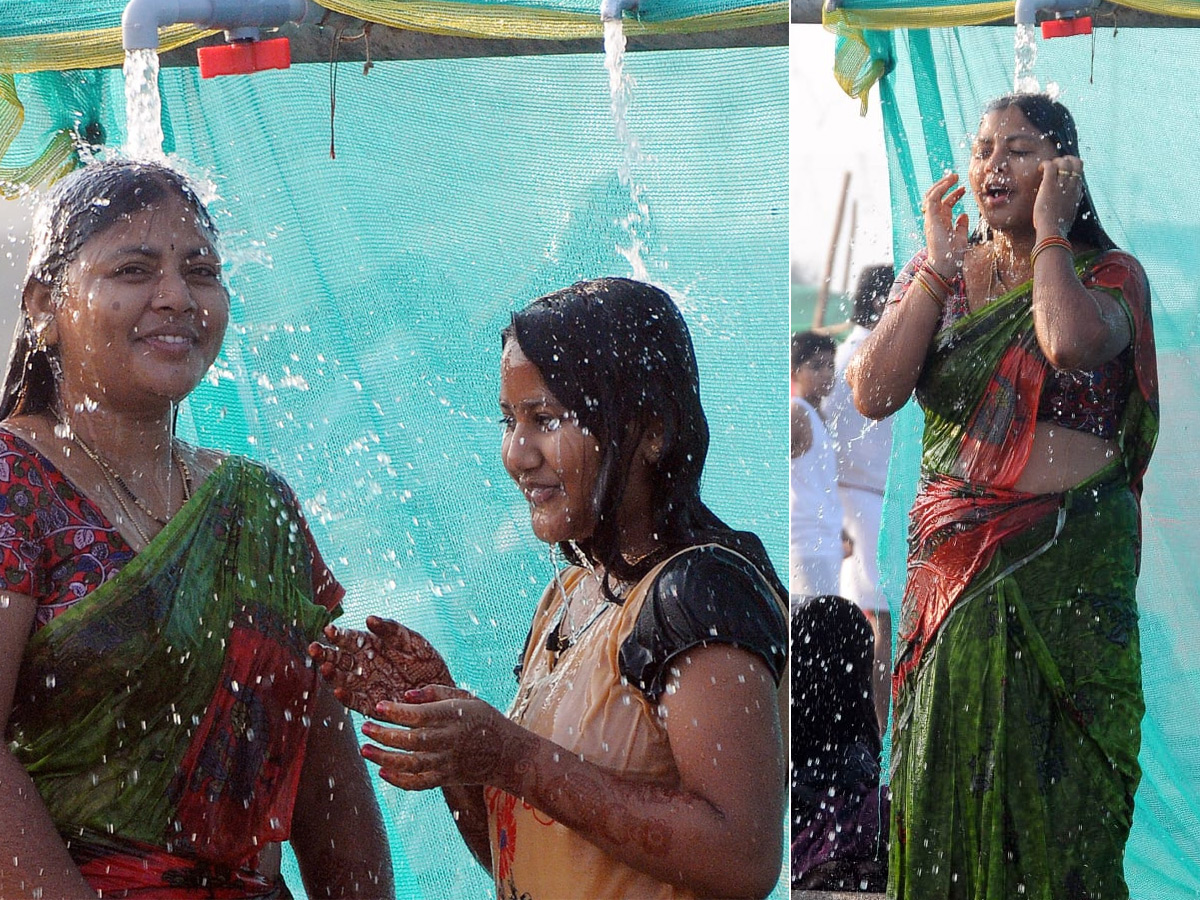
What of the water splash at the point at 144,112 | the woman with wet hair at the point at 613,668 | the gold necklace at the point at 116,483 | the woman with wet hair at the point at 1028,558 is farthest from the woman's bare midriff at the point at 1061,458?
the water splash at the point at 144,112

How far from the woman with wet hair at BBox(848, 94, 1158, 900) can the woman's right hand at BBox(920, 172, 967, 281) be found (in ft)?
0.08

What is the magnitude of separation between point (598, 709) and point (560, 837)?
20cm

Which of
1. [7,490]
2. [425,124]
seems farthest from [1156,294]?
[7,490]

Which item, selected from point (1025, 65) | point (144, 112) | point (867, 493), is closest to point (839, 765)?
point (867, 493)

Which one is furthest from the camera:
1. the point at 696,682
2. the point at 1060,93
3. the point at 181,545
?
the point at 1060,93

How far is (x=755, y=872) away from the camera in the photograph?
1960 millimetres

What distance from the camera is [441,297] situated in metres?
3.01

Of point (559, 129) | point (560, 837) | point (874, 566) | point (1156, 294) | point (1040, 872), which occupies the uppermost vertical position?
point (559, 129)

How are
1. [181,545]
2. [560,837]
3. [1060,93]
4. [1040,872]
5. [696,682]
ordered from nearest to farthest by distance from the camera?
[696,682], [560,837], [181,545], [1040,872], [1060,93]

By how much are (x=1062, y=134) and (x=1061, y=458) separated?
2.32ft

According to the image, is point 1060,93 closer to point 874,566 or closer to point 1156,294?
point 1156,294

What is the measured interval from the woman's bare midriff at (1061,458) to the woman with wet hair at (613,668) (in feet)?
3.58

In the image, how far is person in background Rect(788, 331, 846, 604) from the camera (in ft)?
12.2

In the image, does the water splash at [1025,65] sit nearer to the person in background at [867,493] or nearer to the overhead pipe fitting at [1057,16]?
the overhead pipe fitting at [1057,16]
